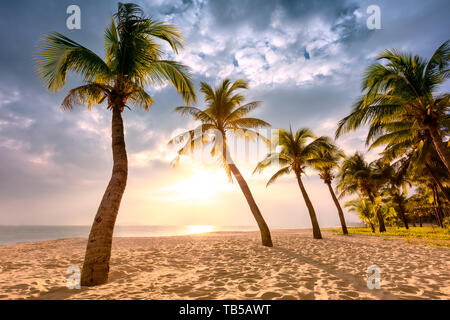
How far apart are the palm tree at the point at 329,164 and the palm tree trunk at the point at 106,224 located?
11.9 m

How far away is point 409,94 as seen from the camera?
27.1ft

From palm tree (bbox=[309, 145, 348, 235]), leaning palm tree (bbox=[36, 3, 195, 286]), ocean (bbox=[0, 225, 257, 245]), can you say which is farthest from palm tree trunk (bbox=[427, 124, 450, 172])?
ocean (bbox=[0, 225, 257, 245])

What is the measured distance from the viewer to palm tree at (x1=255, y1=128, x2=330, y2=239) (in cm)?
1273

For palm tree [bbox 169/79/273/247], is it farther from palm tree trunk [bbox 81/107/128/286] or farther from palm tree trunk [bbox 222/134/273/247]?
palm tree trunk [bbox 81/107/128/286]

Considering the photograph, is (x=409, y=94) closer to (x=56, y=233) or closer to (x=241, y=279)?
(x=241, y=279)

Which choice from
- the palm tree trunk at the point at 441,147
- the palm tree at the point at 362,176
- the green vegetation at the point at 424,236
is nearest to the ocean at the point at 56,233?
the palm tree at the point at 362,176

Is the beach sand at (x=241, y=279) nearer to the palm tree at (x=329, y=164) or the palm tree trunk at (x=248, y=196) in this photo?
the palm tree trunk at (x=248, y=196)

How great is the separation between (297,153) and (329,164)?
2.58m

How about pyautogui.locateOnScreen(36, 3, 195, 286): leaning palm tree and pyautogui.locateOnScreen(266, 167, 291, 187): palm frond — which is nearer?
pyautogui.locateOnScreen(36, 3, 195, 286): leaning palm tree

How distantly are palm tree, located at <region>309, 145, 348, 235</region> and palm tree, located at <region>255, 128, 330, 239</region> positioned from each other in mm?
448
